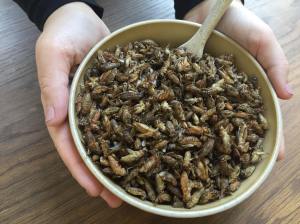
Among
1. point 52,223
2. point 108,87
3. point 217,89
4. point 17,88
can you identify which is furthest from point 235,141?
point 17,88

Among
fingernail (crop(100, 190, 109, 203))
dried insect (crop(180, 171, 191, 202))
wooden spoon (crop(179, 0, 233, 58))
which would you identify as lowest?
fingernail (crop(100, 190, 109, 203))

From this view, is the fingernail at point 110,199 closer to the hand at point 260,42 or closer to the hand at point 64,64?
the hand at point 64,64

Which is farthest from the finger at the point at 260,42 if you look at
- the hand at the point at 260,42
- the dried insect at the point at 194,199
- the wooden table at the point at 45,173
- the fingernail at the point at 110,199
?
the fingernail at the point at 110,199

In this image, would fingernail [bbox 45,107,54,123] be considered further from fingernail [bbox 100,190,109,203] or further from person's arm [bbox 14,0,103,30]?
person's arm [bbox 14,0,103,30]

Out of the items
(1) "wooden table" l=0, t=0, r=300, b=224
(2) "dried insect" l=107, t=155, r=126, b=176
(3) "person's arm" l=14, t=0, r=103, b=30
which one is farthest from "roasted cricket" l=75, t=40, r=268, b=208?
(3) "person's arm" l=14, t=0, r=103, b=30

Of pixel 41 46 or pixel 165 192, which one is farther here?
pixel 41 46

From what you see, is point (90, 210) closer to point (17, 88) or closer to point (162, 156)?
point (162, 156)

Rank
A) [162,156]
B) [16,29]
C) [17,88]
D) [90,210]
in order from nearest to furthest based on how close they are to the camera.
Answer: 1. [162,156]
2. [90,210]
3. [17,88]
4. [16,29]
